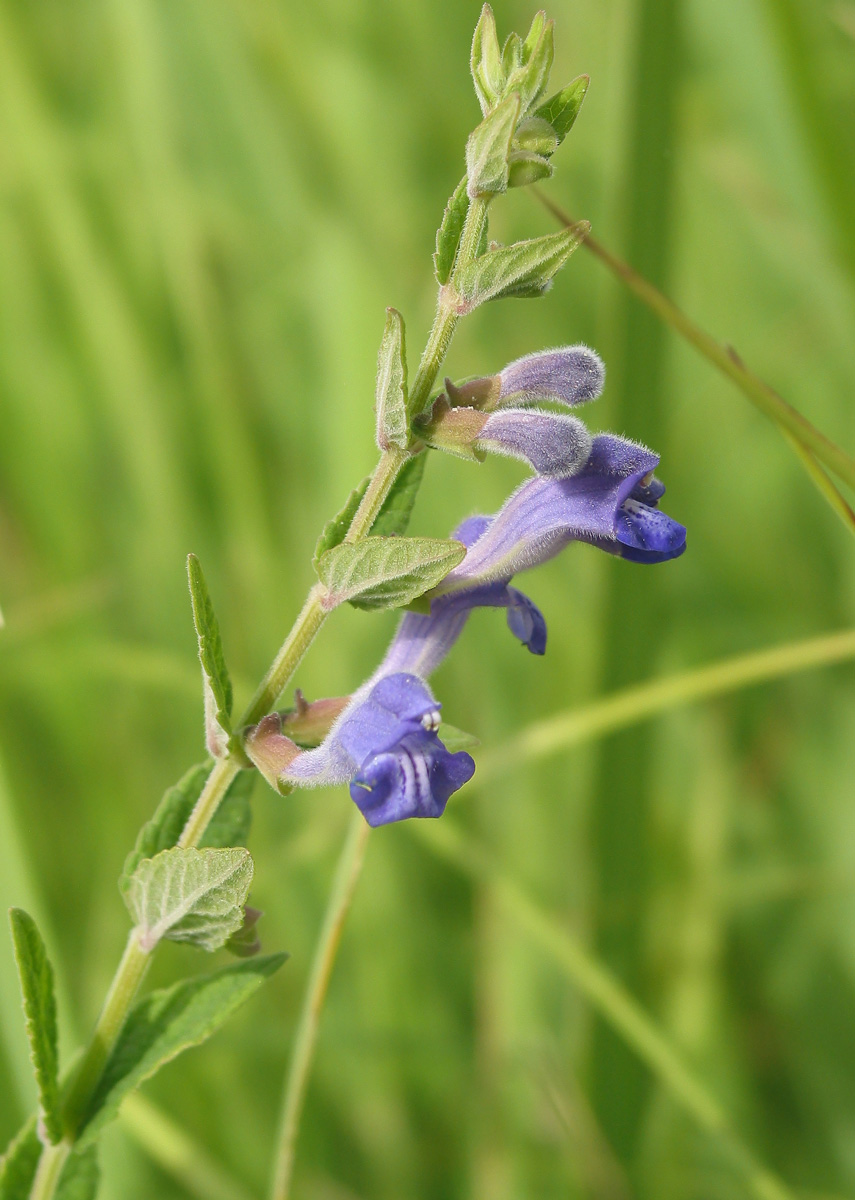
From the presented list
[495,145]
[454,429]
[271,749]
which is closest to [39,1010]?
[271,749]

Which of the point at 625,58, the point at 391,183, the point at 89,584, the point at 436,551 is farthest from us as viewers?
the point at 391,183

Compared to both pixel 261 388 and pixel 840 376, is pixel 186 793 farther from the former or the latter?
pixel 840 376

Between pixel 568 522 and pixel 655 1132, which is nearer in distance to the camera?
pixel 568 522

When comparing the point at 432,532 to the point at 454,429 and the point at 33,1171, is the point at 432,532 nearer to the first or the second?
the point at 454,429

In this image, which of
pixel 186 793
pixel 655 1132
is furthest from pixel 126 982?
pixel 655 1132

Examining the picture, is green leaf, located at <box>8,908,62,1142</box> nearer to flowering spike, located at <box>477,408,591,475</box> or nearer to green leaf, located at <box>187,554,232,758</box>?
green leaf, located at <box>187,554,232,758</box>

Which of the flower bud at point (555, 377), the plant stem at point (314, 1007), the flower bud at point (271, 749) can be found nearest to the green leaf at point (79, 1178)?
the plant stem at point (314, 1007)

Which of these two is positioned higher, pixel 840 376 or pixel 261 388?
pixel 261 388
